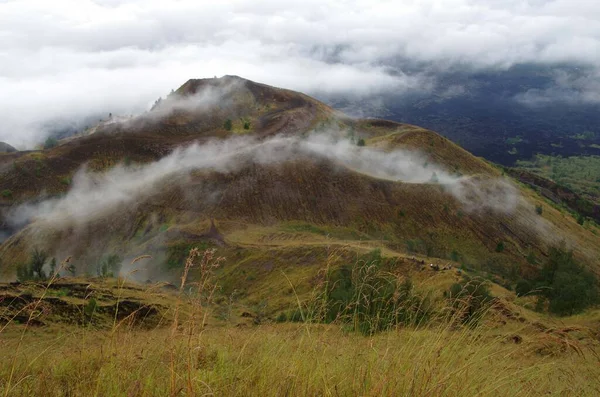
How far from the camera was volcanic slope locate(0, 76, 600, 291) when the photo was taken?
53500 mm

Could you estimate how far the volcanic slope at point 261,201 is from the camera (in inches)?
2106

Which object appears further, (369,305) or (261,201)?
(261,201)

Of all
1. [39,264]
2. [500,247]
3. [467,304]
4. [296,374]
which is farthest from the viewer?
[500,247]

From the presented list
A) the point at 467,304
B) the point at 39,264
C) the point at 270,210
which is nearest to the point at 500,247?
the point at 270,210

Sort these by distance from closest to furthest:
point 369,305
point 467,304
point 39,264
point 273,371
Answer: point 273,371 < point 467,304 < point 369,305 < point 39,264

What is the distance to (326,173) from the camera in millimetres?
68188

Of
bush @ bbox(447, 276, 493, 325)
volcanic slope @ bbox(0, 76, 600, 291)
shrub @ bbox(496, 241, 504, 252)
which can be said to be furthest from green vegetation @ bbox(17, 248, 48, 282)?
shrub @ bbox(496, 241, 504, 252)

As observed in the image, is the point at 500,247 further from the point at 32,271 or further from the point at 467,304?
the point at 467,304

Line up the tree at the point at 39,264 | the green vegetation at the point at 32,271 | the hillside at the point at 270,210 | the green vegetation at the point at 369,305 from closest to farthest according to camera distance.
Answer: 1. the green vegetation at the point at 369,305
2. the hillside at the point at 270,210
3. the green vegetation at the point at 32,271
4. the tree at the point at 39,264

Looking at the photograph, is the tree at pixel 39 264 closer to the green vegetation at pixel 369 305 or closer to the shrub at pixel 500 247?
the green vegetation at pixel 369 305

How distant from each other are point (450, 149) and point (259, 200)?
48.1m

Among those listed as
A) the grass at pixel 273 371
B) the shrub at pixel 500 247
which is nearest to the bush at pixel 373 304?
the grass at pixel 273 371

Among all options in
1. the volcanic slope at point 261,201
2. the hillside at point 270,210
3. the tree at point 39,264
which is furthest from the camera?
the volcanic slope at point 261,201

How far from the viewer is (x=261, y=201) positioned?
61344 millimetres
